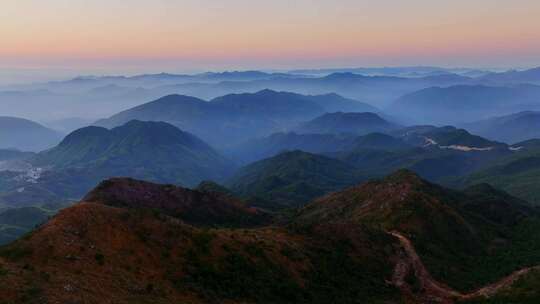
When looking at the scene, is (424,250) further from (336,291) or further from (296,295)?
(296,295)

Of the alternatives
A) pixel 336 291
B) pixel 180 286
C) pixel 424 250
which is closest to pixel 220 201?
pixel 424 250

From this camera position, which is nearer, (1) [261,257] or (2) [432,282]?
(1) [261,257]

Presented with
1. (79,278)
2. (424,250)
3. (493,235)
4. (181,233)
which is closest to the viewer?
(79,278)

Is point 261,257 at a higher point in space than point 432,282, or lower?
higher

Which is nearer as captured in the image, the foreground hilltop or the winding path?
the foreground hilltop
